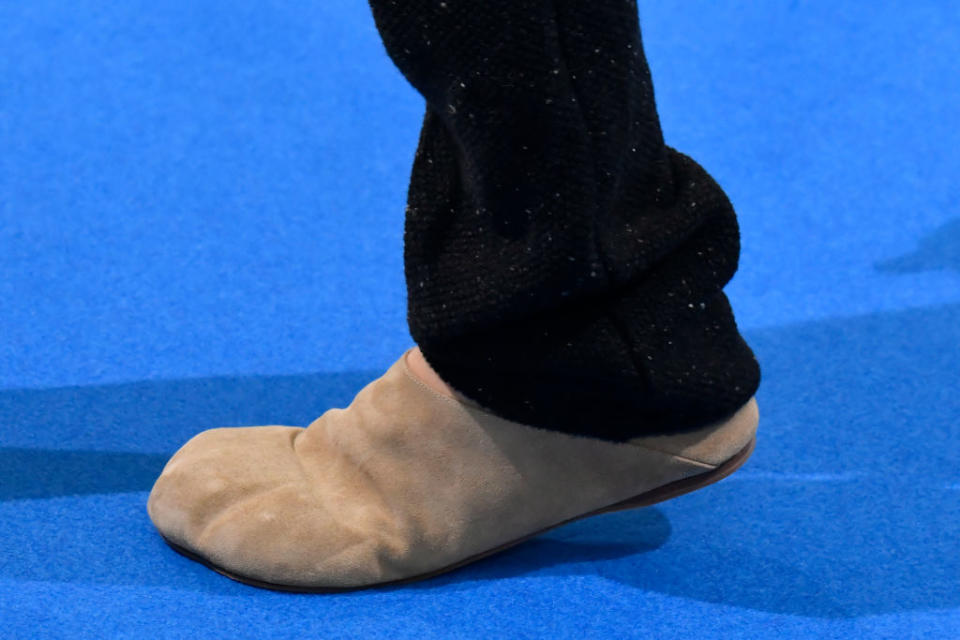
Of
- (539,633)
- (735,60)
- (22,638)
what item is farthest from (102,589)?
(735,60)

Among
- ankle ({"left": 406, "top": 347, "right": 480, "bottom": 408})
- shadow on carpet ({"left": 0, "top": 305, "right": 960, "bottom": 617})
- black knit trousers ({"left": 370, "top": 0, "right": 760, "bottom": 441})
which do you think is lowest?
shadow on carpet ({"left": 0, "top": 305, "right": 960, "bottom": 617})

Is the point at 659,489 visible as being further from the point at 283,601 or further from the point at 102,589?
the point at 102,589

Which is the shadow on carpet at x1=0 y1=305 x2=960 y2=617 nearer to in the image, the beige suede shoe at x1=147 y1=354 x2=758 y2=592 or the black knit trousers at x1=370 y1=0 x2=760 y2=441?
the beige suede shoe at x1=147 y1=354 x2=758 y2=592

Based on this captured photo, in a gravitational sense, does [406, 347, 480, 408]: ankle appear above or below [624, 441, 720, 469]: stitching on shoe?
above

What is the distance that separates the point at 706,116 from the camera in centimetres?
186

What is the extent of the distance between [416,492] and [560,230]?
8.7 inches

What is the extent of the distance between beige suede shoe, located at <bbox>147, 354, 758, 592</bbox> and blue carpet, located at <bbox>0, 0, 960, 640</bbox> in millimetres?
25

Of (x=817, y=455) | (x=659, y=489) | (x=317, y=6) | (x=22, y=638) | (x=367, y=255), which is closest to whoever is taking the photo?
(x=22, y=638)

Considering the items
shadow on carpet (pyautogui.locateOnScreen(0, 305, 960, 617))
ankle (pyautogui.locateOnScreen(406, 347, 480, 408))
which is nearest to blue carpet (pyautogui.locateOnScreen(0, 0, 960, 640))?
shadow on carpet (pyautogui.locateOnScreen(0, 305, 960, 617))

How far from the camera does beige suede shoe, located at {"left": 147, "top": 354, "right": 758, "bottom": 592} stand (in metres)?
0.79

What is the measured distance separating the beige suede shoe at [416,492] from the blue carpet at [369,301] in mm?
25

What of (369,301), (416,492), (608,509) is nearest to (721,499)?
(608,509)

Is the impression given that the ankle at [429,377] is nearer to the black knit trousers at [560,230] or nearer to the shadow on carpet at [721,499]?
the black knit trousers at [560,230]

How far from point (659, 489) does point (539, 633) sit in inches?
5.7
